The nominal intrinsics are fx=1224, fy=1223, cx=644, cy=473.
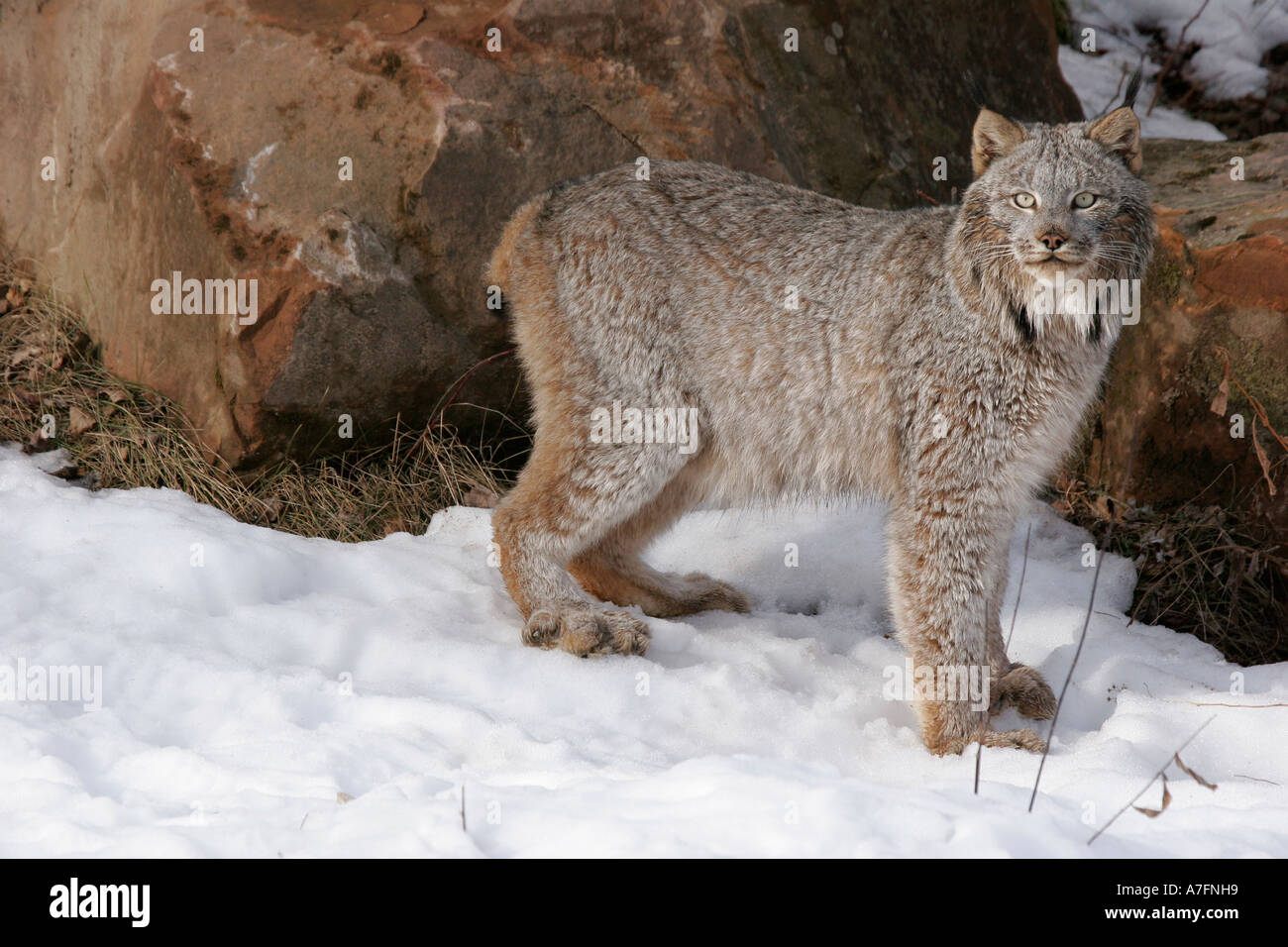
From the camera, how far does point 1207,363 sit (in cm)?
504

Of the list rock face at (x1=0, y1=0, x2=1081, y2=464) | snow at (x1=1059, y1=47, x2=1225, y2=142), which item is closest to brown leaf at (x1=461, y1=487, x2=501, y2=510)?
rock face at (x1=0, y1=0, x2=1081, y2=464)

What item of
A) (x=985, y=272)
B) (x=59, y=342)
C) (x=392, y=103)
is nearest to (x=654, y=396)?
(x=985, y=272)

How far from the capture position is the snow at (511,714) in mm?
2857

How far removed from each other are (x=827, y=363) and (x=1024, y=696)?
137cm

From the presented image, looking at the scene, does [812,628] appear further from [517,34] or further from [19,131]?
[19,131]

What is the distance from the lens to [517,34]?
5383mm

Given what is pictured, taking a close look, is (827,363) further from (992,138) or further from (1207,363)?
→ (1207,363)

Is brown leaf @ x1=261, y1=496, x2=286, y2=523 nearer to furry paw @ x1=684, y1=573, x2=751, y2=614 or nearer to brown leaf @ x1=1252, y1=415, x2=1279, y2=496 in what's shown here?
furry paw @ x1=684, y1=573, x2=751, y2=614

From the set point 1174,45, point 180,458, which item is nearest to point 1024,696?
point 180,458

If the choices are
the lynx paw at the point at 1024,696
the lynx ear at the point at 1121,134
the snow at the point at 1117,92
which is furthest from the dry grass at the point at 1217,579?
the snow at the point at 1117,92

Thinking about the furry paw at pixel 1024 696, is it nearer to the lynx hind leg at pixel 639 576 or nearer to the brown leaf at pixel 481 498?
Answer: the lynx hind leg at pixel 639 576

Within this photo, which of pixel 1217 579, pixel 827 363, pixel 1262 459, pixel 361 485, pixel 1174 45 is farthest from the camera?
pixel 1174 45

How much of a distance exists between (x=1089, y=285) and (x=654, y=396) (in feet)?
5.03

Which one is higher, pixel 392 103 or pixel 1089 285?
pixel 392 103
